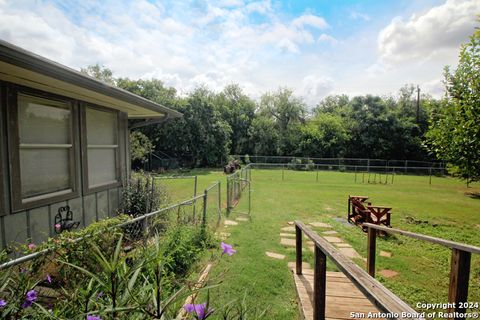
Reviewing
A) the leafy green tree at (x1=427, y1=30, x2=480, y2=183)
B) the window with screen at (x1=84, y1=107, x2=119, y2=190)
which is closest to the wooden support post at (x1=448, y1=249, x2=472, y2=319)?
the leafy green tree at (x1=427, y1=30, x2=480, y2=183)

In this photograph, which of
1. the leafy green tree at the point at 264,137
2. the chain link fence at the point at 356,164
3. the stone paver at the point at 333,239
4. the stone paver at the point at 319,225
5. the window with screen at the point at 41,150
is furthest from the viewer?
the leafy green tree at the point at 264,137

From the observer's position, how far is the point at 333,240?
5312 millimetres

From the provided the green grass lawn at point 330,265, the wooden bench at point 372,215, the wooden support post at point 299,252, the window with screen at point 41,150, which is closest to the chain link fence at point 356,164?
the green grass lawn at point 330,265

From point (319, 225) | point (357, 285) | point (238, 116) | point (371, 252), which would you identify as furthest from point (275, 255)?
point (238, 116)

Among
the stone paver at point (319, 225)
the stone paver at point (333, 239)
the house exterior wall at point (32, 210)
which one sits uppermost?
the house exterior wall at point (32, 210)

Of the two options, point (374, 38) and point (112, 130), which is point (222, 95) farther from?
point (112, 130)

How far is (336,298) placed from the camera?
2.80m

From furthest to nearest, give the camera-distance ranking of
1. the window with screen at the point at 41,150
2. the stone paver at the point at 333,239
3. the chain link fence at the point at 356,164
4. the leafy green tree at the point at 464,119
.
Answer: the chain link fence at the point at 356,164
the stone paver at the point at 333,239
the leafy green tree at the point at 464,119
the window with screen at the point at 41,150

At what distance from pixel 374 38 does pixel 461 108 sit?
7.77 m

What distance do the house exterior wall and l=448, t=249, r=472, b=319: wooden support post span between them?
13.2 feet

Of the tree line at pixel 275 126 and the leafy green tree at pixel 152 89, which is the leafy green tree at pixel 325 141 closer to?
the tree line at pixel 275 126

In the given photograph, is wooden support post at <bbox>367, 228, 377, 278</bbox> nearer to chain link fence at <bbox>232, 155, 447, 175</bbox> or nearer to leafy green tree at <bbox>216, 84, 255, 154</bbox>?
chain link fence at <bbox>232, 155, 447, 175</bbox>

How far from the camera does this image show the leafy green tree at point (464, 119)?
3.62 m

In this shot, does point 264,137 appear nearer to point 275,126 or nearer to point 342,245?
point 275,126
